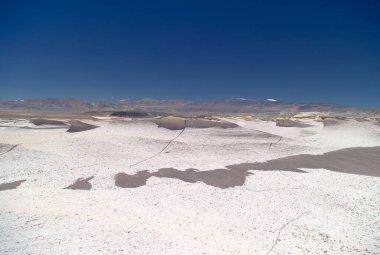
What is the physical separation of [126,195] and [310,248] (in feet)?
20.7

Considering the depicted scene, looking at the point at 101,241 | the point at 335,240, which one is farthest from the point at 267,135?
the point at 101,241

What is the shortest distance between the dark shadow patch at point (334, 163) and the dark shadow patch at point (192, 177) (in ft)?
4.46

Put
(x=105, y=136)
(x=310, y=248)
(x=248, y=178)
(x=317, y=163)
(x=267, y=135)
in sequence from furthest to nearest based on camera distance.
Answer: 1. (x=267, y=135)
2. (x=105, y=136)
3. (x=317, y=163)
4. (x=248, y=178)
5. (x=310, y=248)

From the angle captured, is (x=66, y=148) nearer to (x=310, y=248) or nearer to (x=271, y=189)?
(x=271, y=189)

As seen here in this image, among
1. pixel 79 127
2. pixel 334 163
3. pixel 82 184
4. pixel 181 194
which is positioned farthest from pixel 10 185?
pixel 334 163

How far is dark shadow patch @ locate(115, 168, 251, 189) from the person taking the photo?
1364 cm

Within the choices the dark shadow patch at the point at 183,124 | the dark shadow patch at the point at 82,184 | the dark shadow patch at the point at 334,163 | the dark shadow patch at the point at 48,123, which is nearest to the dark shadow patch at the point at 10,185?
the dark shadow patch at the point at 82,184

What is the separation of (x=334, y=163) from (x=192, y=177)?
812 cm

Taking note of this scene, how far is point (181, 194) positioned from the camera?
40.1 ft

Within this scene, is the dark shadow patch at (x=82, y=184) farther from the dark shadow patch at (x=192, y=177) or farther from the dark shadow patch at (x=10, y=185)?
the dark shadow patch at (x=10, y=185)

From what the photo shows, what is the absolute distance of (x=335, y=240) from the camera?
339 inches

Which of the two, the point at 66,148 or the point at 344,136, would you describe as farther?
the point at 344,136

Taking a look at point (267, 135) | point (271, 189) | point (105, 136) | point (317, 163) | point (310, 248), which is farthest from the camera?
point (267, 135)

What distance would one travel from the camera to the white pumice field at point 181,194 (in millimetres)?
8312
